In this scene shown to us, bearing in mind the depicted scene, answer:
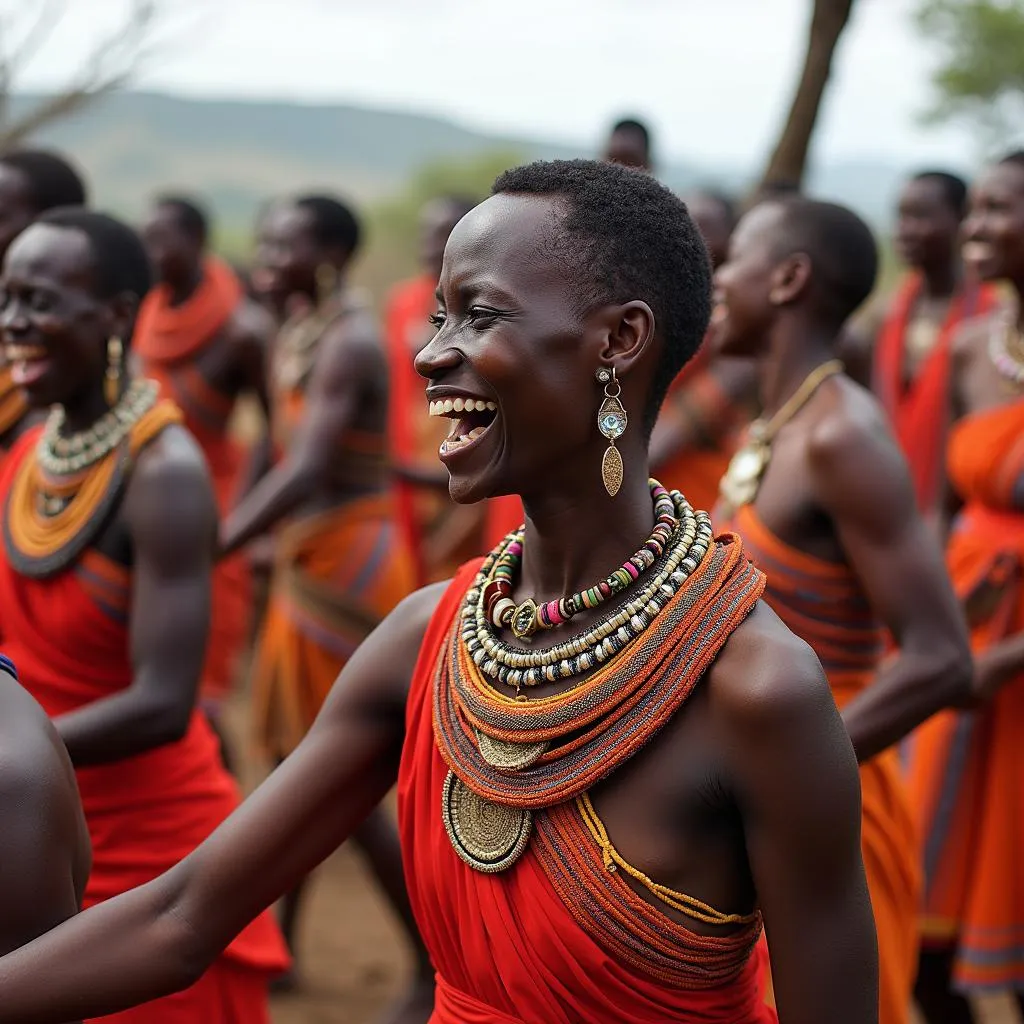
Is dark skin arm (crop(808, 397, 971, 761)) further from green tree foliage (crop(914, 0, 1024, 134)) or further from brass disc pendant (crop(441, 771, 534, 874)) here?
green tree foliage (crop(914, 0, 1024, 134))

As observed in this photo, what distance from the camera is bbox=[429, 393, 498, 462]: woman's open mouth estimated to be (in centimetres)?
200

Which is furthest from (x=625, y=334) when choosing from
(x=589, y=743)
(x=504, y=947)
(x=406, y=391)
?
(x=406, y=391)

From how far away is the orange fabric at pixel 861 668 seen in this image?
3.38 m

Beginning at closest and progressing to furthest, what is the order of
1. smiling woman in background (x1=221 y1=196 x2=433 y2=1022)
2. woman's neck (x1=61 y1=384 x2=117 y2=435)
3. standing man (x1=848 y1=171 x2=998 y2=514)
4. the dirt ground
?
woman's neck (x1=61 y1=384 x2=117 y2=435) → the dirt ground → smiling woman in background (x1=221 y1=196 x2=433 y2=1022) → standing man (x1=848 y1=171 x2=998 y2=514)

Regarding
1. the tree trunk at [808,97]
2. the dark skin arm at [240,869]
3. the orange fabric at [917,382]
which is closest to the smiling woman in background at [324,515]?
the tree trunk at [808,97]

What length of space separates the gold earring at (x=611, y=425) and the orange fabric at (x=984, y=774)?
257 centimetres

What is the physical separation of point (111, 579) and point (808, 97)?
302cm

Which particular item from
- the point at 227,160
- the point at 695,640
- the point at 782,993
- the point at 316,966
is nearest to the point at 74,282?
the point at 695,640

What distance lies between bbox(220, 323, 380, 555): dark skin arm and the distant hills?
128 ft

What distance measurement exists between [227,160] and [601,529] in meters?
55.8

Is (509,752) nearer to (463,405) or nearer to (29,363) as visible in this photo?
(463,405)

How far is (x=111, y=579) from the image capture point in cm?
352

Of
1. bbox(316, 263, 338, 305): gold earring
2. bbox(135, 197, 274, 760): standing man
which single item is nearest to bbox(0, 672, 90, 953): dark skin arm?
bbox(316, 263, 338, 305): gold earring

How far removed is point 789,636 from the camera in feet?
6.38
